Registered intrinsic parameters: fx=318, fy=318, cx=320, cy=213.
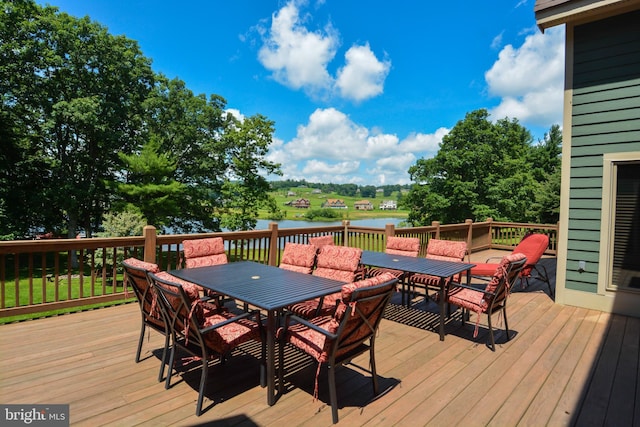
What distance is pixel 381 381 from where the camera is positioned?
2535 mm

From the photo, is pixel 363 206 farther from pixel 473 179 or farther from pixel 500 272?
pixel 500 272

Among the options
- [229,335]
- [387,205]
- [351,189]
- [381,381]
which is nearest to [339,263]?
[381,381]

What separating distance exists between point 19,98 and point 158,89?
6.07 meters

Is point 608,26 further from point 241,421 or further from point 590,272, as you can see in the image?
point 241,421

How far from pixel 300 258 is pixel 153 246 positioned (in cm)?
209

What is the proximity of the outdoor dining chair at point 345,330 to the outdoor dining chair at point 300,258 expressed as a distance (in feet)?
5.02

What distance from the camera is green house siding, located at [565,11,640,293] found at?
411 cm

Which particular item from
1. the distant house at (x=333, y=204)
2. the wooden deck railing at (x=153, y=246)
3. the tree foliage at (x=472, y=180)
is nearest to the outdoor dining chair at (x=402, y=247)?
the wooden deck railing at (x=153, y=246)

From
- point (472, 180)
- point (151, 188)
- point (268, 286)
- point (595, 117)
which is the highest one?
point (472, 180)

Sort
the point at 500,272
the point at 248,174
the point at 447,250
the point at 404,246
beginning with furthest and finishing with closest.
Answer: the point at 248,174
the point at 404,246
the point at 447,250
the point at 500,272

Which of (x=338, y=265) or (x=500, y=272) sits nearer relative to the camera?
(x=500, y=272)

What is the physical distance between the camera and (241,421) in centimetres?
203

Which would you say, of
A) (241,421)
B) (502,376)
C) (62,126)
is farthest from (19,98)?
(502,376)

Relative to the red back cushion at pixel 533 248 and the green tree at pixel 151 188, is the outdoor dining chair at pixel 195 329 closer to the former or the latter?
the red back cushion at pixel 533 248
